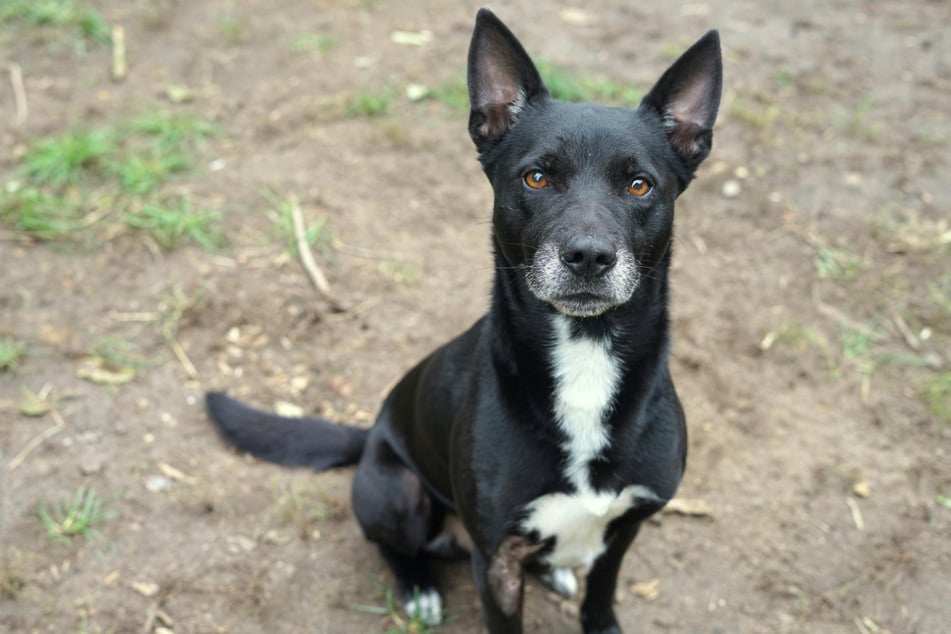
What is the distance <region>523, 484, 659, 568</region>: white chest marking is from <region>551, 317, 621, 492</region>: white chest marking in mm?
50

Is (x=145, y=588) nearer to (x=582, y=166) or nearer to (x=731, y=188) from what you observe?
(x=582, y=166)

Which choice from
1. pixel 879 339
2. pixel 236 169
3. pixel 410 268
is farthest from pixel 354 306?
pixel 879 339

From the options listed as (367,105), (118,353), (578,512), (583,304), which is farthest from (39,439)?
(367,105)

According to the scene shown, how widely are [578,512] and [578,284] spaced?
0.69 metres

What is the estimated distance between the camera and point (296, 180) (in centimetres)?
503

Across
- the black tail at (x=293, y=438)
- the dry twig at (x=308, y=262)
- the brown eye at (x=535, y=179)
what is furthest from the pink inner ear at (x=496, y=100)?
the dry twig at (x=308, y=262)

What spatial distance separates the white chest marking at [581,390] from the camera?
257 centimetres

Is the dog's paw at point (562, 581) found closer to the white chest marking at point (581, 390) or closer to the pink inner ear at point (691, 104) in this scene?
the white chest marking at point (581, 390)

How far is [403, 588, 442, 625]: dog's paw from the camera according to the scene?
3.25 meters

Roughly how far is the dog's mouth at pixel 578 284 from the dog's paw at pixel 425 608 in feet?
4.54

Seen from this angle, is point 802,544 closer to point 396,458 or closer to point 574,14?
point 396,458

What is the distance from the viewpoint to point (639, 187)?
251cm

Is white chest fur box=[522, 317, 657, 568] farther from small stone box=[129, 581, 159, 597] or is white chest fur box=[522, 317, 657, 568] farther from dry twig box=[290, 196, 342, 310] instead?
dry twig box=[290, 196, 342, 310]

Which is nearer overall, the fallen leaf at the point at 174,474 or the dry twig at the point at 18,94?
the fallen leaf at the point at 174,474
